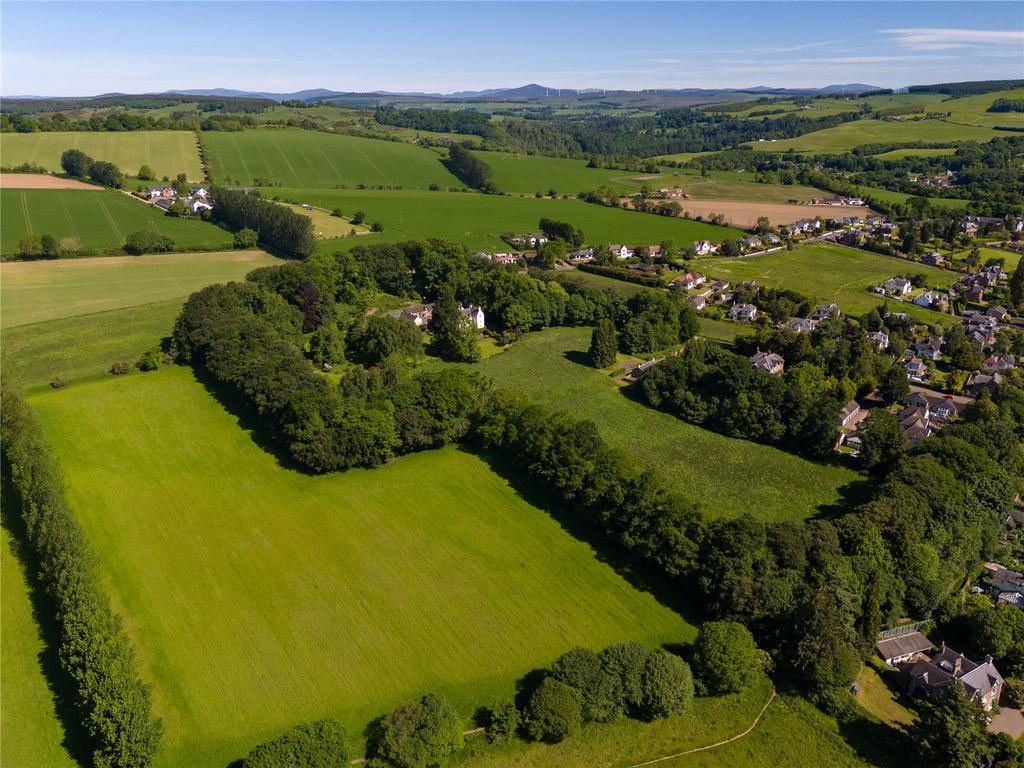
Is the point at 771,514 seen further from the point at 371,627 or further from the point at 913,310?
the point at 913,310

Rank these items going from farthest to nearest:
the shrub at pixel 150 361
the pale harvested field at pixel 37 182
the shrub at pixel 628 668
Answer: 1. the pale harvested field at pixel 37 182
2. the shrub at pixel 150 361
3. the shrub at pixel 628 668

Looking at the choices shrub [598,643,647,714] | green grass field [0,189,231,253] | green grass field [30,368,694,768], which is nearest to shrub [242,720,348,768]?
green grass field [30,368,694,768]

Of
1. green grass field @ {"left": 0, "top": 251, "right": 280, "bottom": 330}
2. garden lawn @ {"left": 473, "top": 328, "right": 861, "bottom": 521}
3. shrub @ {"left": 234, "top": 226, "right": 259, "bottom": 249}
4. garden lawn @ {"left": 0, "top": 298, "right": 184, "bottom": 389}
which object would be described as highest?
shrub @ {"left": 234, "top": 226, "right": 259, "bottom": 249}

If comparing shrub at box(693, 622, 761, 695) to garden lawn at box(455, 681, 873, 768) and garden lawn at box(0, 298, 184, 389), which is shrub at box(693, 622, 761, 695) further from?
garden lawn at box(0, 298, 184, 389)

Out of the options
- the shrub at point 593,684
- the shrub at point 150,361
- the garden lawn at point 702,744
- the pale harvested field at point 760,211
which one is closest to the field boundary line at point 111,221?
the shrub at point 150,361

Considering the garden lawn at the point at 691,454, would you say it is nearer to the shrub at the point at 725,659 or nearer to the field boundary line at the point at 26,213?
the shrub at the point at 725,659

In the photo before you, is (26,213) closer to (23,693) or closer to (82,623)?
(82,623)

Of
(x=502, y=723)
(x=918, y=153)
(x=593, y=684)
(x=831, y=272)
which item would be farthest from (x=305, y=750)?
(x=918, y=153)
